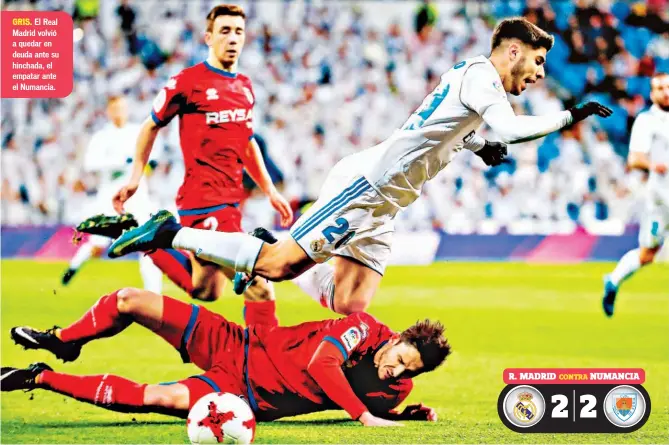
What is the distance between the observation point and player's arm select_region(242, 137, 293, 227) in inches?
246

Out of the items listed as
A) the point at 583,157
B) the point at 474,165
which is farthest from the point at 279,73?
the point at 583,157

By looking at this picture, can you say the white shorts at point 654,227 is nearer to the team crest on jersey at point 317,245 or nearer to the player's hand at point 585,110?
the player's hand at point 585,110

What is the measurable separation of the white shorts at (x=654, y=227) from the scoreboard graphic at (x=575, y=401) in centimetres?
237

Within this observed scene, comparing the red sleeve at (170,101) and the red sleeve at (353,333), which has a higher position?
the red sleeve at (170,101)

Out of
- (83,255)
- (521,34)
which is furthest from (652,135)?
(83,255)

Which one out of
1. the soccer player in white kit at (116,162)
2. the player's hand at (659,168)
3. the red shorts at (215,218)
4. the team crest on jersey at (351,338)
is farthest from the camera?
the player's hand at (659,168)

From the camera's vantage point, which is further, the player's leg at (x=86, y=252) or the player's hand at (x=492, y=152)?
the player's leg at (x=86, y=252)

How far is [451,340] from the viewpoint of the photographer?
7.48m

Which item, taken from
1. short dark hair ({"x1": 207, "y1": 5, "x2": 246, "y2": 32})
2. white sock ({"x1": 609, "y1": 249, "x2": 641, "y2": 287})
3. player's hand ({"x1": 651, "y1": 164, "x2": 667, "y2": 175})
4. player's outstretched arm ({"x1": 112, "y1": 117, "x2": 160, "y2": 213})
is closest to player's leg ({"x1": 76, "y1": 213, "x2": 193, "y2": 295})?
player's outstretched arm ({"x1": 112, "y1": 117, "x2": 160, "y2": 213})

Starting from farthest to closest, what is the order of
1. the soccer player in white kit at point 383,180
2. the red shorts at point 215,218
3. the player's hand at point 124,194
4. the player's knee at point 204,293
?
the player's knee at point 204,293 → the red shorts at point 215,218 → the player's hand at point 124,194 → the soccer player in white kit at point 383,180

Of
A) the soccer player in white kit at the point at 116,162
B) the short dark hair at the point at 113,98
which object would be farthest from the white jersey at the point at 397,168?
the short dark hair at the point at 113,98

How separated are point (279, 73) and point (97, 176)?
1.71 meters

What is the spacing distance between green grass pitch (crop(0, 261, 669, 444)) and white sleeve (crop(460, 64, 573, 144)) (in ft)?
5.25

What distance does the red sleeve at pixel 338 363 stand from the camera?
202 inches
